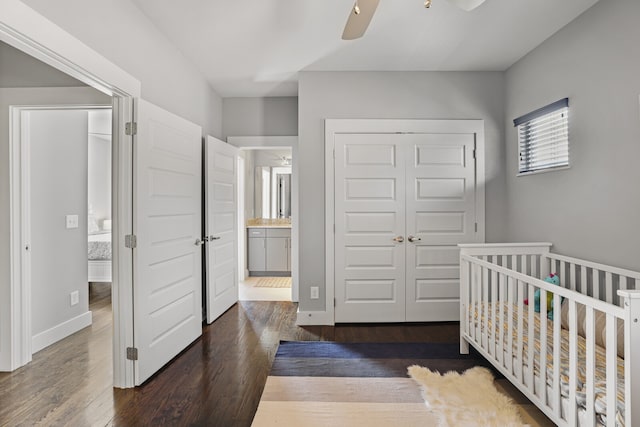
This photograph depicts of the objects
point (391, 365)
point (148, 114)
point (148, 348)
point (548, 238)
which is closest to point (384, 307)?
point (391, 365)

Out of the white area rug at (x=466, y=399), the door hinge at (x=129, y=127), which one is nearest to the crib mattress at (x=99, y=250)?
the door hinge at (x=129, y=127)

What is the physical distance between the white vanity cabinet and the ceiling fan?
153 inches

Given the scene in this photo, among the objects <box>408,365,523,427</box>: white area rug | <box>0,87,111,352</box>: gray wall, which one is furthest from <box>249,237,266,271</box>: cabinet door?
<box>408,365,523,427</box>: white area rug

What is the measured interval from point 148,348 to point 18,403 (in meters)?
0.71

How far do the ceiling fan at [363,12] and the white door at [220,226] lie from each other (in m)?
1.95

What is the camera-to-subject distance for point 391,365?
8.17 ft

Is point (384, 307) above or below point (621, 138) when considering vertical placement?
below

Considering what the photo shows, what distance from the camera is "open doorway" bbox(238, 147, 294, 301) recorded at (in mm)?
5324

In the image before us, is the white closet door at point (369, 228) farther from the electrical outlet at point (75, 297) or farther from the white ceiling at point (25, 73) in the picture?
the electrical outlet at point (75, 297)

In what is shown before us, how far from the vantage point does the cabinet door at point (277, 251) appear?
220 inches

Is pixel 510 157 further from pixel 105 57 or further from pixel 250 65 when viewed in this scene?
pixel 105 57

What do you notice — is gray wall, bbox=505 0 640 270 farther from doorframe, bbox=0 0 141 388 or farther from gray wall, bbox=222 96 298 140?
doorframe, bbox=0 0 141 388

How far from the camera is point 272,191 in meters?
5.99

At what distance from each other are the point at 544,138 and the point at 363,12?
1945mm
